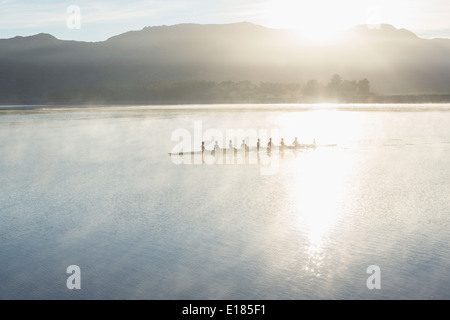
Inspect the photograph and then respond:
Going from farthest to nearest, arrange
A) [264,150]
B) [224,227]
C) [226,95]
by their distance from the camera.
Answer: [226,95] → [264,150] → [224,227]

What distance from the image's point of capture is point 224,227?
20.9m

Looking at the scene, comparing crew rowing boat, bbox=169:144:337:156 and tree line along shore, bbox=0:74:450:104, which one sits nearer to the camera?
crew rowing boat, bbox=169:144:337:156

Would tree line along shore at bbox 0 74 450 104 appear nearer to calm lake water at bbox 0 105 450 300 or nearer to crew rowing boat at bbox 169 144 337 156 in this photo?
crew rowing boat at bbox 169 144 337 156

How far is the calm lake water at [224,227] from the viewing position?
49.5 ft

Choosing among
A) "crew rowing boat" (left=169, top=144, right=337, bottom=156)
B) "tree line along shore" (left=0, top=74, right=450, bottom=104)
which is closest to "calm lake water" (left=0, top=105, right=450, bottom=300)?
"crew rowing boat" (left=169, top=144, right=337, bottom=156)

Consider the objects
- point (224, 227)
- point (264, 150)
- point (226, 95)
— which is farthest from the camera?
point (226, 95)

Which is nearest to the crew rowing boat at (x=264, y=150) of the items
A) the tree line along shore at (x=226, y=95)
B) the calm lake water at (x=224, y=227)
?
the calm lake water at (x=224, y=227)

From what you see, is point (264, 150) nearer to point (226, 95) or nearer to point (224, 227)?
point (224, 227)

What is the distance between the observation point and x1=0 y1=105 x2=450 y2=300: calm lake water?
15102 millimetres

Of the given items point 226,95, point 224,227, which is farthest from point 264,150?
point 226,95

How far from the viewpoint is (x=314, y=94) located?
189375 mm

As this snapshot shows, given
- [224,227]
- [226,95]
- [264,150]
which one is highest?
[226,95]

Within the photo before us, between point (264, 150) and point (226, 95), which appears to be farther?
point (226, 95)

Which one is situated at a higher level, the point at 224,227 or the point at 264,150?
the point at 264,150
